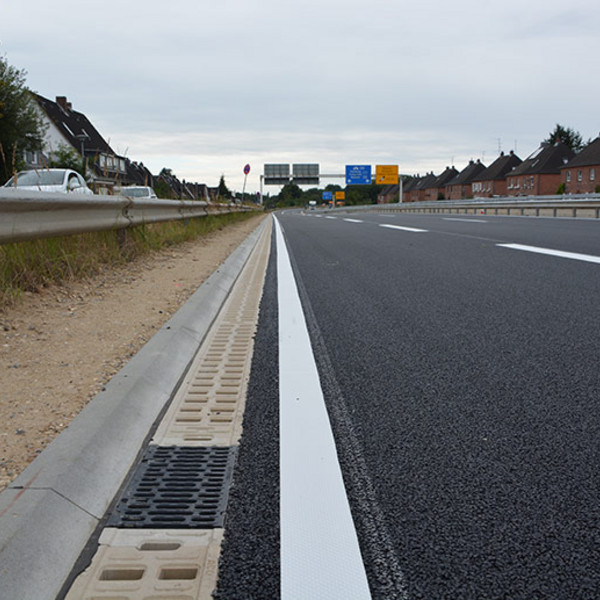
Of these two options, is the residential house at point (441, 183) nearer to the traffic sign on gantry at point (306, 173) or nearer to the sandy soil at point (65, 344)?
the traffic sign on gantry at point (306, 173)

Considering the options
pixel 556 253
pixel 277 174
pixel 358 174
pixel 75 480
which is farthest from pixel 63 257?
pixel 277 174

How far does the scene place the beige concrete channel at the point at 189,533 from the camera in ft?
5.45

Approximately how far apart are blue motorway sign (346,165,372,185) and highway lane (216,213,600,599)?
3412 inches

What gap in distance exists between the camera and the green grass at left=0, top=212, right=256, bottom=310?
4.99 m

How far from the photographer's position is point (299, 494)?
2125 mm

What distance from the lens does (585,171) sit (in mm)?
77875

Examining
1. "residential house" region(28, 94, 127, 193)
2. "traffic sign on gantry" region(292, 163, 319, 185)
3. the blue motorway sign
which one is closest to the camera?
"residential house" region(28, 94, 127, 193)

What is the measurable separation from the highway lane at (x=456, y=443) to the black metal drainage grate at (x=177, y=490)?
0.08m

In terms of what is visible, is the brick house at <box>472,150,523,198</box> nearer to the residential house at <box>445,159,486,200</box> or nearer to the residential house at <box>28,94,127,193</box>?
the residential house at <box>445,159,486,200</box>

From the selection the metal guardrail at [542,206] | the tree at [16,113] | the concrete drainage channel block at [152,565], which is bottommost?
the concrete drainage channel block at [152,565]

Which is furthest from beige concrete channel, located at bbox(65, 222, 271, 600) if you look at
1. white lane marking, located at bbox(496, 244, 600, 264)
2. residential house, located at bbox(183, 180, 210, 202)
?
residential house, located at bbox(183, 180, 210, 202)

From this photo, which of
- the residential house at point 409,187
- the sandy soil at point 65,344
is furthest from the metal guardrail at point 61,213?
the residential house at point 409,187

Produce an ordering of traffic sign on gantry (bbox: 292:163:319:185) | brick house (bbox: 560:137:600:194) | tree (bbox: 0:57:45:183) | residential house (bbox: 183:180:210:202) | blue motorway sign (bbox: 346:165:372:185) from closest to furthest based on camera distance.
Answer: residential house (bbox: 183:180:210:202)
tree (bbox: 0:57:45:183)
brick house (bbox: 560:137:600:194)
blue motorway sign (bbox: 346:165:372:185)
traffic sign on gantry (bbox: 292:163:319:185)

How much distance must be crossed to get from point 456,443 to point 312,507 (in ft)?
2.44
